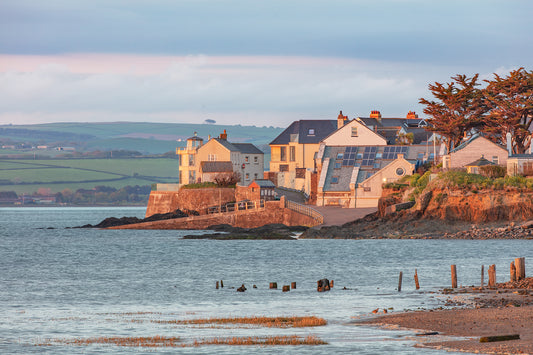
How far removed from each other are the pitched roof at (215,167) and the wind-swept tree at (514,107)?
38.9 meters

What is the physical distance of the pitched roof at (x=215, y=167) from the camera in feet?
445

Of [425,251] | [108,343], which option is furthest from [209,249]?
[108,343]

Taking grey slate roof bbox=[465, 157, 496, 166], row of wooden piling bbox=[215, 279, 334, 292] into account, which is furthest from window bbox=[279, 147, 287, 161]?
row of wooden piling bbox=[215, 279, 334, 292]

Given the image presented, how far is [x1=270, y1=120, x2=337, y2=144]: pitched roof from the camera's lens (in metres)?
148

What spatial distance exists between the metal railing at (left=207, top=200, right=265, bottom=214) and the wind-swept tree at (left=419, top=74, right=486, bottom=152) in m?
Result: 24.5

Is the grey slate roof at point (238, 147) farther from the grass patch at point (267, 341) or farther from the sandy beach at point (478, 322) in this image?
the grass patch at point (267, 341)

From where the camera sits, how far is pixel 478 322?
119ft

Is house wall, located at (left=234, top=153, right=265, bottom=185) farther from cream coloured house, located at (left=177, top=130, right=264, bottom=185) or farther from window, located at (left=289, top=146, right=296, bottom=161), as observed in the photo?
window, located at (left=289, top=146, right=296, bottom=161)

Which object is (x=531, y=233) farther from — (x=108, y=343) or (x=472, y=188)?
(x=108, y=343)

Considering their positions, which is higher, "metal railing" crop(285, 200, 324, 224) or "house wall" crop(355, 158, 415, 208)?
"house wall" crop(355, 158, 415, 208)

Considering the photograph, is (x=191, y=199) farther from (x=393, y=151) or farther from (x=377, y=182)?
(x=393, y=151)

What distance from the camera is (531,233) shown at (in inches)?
3349

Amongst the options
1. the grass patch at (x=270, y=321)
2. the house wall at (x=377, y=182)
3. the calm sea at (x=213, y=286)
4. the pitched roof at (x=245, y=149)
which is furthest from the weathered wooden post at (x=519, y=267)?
the pitched roof at (x=245, y=149)

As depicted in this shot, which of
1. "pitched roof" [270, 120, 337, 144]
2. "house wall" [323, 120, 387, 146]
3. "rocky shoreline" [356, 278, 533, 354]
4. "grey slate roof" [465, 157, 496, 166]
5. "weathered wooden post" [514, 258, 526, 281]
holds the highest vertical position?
"pitched roof" [270, 120, 337, 144]
